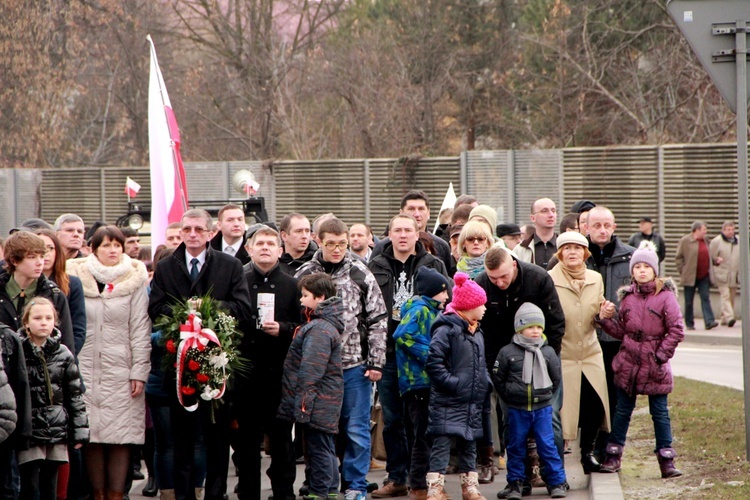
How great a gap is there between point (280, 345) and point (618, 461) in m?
2.71

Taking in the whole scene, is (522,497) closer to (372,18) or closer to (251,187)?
(251,187)

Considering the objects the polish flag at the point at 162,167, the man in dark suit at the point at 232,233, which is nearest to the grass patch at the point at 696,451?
the man in dark suit at the point at 232,233

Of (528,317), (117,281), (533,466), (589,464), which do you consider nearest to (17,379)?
(117,281)

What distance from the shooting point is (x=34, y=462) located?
22.8 feet

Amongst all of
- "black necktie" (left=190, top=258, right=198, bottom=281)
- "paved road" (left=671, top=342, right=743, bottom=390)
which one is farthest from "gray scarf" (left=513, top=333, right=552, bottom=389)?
"paved road" (left=671, top=342, right=743, bottom=390)

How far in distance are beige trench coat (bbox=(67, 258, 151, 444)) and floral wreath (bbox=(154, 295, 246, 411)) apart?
29 cm

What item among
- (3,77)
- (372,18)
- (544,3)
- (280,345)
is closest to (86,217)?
(3,77)

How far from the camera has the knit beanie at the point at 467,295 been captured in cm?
774

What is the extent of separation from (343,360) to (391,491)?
1.15m

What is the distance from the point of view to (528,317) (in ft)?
26.1

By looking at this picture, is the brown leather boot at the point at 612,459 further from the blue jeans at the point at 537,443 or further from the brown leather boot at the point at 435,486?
the brown leather boot at the point at 435,486

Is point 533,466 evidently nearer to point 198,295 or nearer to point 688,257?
point 198,295

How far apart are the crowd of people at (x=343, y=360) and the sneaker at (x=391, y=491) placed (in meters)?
0.01

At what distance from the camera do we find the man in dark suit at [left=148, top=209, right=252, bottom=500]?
306 inches
